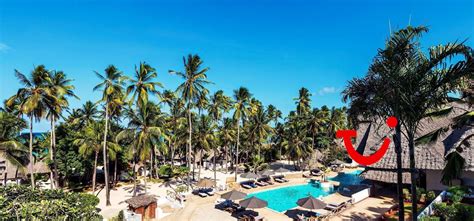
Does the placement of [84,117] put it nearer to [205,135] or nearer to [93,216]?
[205,135]

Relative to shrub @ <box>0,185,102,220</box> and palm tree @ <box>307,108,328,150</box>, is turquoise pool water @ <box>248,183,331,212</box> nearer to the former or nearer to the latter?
palm tree @ <box>307,108,328,150</box>

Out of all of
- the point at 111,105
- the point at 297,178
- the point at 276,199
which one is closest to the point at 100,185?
the point at 111,105

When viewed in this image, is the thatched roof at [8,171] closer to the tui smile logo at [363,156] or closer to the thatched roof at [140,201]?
the thatched roof at [140,201]

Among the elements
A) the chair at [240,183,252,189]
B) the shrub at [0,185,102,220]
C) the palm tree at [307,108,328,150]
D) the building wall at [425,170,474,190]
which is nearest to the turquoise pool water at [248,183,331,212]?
the chair at [240,183,252,189]

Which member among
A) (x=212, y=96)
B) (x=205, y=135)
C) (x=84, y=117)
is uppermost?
(x=212, y=96)

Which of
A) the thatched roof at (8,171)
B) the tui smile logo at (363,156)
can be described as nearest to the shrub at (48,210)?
the tui smile logo at (363,156)
